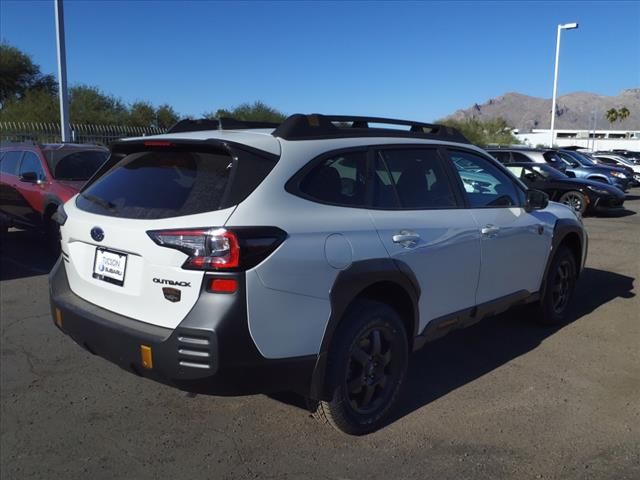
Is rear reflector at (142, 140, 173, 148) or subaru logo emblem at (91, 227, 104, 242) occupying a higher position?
rear reflector at (142, 140, 173, 148)

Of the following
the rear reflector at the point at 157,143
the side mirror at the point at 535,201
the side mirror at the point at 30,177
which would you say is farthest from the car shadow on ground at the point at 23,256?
the side mirror at the point at 535,201

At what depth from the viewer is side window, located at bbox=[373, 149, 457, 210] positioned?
11.6 ft

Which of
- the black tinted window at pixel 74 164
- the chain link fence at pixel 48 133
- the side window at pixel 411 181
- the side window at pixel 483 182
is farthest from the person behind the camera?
the chain link fence at pixel 48 133

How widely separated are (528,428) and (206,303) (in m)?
2.17

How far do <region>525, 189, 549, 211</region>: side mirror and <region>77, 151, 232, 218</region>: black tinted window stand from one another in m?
2.91

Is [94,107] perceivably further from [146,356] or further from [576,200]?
[146,356]

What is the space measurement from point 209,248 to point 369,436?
5.14 feet

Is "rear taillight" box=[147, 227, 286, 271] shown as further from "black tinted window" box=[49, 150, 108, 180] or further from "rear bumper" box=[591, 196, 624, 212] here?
"rear bumper" box=[591, 196, 624, 212]

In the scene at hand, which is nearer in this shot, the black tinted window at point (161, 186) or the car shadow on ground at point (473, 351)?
the black tinted window at point (161, 186)

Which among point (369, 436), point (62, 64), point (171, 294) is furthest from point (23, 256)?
point (62, 64)

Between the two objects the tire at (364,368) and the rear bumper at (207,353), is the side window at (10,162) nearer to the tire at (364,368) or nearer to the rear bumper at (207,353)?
the rear bumper at (207,353)

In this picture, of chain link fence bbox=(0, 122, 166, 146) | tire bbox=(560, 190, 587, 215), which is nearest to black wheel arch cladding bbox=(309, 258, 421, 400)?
tire bbox=(560, 190, 587, 215)

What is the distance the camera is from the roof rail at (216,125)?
3791 millimetres

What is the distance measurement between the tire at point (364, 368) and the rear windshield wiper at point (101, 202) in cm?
148
